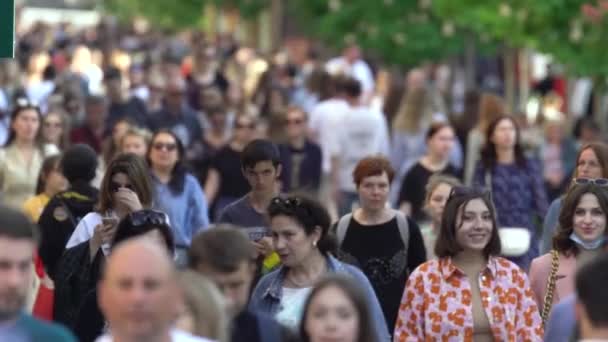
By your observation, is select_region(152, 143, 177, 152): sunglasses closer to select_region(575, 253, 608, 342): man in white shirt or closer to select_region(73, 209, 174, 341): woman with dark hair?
select_region(73, 209, 174, 341): woman with dark hair

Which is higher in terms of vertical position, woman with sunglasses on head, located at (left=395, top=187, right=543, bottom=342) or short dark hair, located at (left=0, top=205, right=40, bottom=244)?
short dark hair, located at (left=0, top=205, right=40, bottom=244)

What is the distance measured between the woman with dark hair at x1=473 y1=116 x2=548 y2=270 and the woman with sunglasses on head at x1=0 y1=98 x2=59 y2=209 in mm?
3415

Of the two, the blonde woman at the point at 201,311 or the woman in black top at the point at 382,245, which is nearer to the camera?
the blonde woman at the point at 201,311

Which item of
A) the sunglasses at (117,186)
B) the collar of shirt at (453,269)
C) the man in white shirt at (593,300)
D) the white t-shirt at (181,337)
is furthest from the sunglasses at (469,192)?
the white t-shirt at (181,337)

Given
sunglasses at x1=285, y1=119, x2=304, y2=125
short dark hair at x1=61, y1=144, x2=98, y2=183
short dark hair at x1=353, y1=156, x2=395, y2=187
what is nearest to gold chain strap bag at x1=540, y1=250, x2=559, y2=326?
short dark hair at x1=353, y1=156, x2=395, y2=187

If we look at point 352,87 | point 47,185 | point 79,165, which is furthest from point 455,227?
point 352,87

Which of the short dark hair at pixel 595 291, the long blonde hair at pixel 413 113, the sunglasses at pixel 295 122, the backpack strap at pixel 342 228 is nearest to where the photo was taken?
the short dark hair at pixel 595 291

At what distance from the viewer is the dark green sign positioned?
442 inches

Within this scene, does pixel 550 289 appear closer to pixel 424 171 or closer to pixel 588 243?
pixel 588 243

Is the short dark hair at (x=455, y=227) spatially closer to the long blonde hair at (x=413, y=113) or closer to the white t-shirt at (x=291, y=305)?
the white t-shirt at (x=291, y=305)

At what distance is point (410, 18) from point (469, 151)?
670 inches

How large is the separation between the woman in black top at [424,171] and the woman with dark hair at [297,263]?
238 inches

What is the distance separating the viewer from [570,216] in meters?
12.0

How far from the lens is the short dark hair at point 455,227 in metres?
11.6
